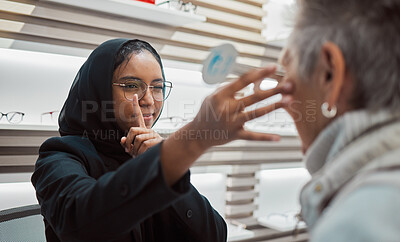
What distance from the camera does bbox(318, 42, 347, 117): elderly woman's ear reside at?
708 mm

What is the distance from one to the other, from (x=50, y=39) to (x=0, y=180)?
0.92m

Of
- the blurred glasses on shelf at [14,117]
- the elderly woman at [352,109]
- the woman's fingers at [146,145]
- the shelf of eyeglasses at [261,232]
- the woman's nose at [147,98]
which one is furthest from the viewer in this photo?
the shelf of eyeglasses at [261,232]

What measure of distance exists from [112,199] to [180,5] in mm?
2128

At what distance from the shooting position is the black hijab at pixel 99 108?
61.5 inches

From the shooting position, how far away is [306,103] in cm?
83

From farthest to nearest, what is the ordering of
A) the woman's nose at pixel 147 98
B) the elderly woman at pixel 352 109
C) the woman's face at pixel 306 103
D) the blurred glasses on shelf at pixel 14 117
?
the blurred glasses on shelf at pixel 14 117 < the woman's nose at pixel 147 98 < the woman's face at pixel 306 103 < the elderly woman at pixel 352 109

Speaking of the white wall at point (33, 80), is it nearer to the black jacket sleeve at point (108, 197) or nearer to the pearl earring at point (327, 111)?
the black jacket sleeve at point (108, 197)

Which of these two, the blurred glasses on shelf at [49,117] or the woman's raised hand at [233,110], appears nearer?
the woman's raised hand at [233,110]

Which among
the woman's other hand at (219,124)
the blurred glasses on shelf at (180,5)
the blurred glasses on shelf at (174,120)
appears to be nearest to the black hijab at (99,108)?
the woman's other hand at (219,124)

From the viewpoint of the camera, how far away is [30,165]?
8.23 ft

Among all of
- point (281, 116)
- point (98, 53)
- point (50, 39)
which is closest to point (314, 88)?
point (98, 53)

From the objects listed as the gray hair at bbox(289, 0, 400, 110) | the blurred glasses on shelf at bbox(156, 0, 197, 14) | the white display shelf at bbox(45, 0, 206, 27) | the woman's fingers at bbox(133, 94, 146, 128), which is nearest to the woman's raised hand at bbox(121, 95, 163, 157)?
the woman's fingers at bbox(133, 94, 146, 128)

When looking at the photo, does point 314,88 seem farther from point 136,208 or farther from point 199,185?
point 199,185

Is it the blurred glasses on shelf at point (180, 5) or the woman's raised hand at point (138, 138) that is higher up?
the blurred glasses on shelf at point (180, 5)
